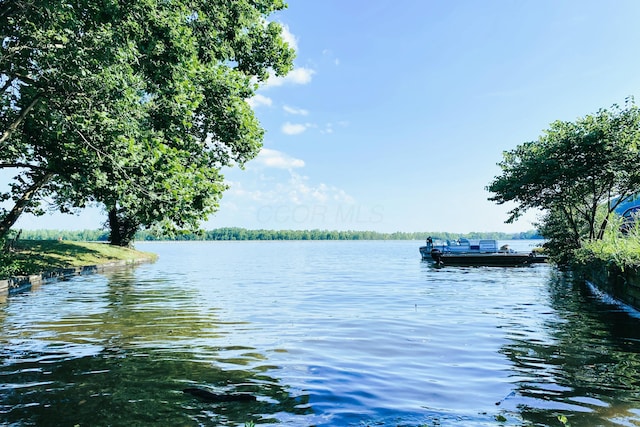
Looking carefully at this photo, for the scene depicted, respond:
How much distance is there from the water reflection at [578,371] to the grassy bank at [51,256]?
2513cm

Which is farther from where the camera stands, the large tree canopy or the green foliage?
the green foliage

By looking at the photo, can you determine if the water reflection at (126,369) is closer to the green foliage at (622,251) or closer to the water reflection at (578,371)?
the water reflection at (578,371)

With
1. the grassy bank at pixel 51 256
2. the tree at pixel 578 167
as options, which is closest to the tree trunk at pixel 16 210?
the grassy bank at pixel 51 256

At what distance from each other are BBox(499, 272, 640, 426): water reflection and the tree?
17667 mm

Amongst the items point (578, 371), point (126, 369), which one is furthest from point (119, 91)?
point (578, 371)

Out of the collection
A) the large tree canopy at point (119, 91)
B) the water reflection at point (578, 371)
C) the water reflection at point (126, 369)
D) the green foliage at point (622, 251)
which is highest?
the large tree canopy at point (119, 91)

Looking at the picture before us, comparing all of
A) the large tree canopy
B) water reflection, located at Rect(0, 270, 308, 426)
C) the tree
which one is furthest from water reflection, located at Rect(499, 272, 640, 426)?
the tree

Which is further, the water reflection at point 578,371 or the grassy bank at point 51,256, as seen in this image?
the grassy bank at point 51,256

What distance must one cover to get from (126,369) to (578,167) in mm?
31512

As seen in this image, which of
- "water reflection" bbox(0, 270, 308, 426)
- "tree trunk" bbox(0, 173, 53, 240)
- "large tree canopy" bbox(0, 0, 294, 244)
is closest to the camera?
"water reflection" bbox(0, 270, 308, 426)

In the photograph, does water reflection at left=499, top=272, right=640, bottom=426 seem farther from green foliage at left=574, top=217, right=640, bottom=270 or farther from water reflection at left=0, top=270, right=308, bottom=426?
water reflection at left=0, top=270, right=308, bottom=426

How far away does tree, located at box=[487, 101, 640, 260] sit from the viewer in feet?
97.9

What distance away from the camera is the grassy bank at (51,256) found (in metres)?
26.6

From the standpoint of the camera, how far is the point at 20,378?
8.20 m
